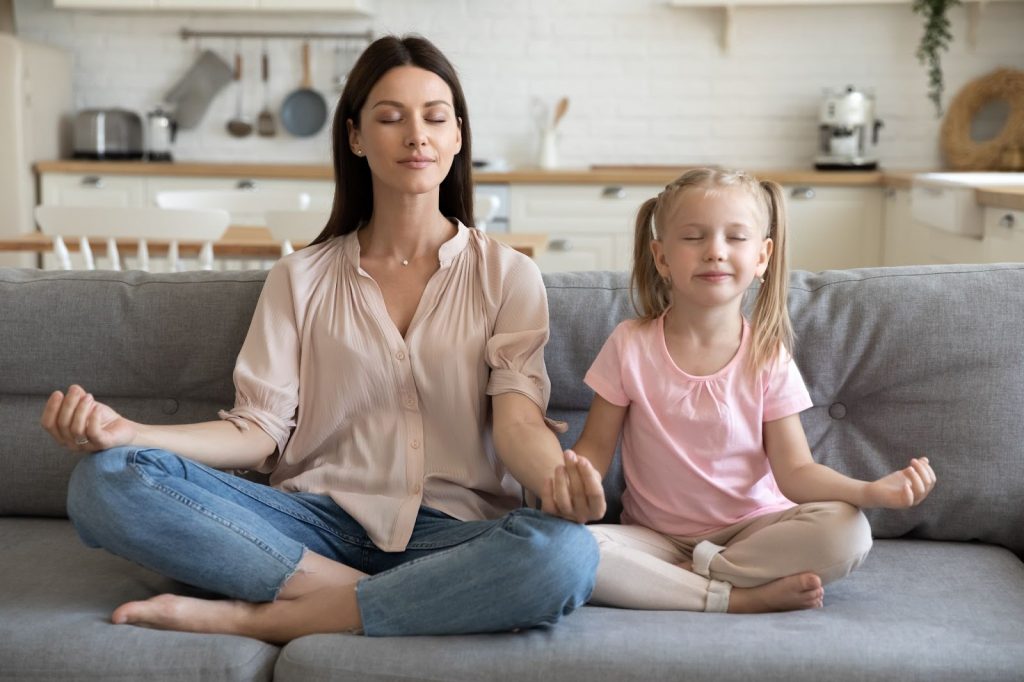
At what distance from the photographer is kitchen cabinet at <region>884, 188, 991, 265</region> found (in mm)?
3539

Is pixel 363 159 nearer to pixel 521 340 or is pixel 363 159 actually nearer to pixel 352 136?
pixel 352 136

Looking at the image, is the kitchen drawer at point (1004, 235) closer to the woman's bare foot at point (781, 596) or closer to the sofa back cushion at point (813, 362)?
the sofa back cushion at point (813, 362)

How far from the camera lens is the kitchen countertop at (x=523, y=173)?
461 centimetres

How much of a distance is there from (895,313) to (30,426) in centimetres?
145

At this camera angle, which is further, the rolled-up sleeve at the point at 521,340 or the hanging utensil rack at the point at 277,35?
the hanging utensil rack at the point at 277,35

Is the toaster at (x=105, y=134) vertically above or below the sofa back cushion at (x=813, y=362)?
above

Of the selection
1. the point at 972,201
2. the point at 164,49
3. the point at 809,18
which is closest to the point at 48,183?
the point at 164,49

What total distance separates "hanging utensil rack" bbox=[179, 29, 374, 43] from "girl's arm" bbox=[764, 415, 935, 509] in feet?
12.8

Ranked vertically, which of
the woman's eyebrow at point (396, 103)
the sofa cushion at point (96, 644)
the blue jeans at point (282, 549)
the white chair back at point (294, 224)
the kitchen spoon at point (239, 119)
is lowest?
the sofa cushion at point (96, 644)

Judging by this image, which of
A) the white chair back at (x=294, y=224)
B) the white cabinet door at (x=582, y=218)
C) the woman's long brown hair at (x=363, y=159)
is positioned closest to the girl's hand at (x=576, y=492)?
the woman's long brown hair at (x=363, y=159)

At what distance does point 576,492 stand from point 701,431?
0.36 metres

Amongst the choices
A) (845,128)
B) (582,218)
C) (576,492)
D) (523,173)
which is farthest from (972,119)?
(576,492)

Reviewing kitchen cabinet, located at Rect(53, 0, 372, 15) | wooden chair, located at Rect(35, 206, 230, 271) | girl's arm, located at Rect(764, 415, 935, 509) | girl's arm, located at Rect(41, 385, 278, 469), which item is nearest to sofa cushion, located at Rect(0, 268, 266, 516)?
girl's arm, located at Rect(41, 385, 278, 469)

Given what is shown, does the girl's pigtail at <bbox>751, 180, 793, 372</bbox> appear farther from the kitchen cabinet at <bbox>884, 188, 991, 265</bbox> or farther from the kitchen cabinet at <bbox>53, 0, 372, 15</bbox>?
the kitchen cabinet at <bbox>53, 0, 372, 15</bbox>
